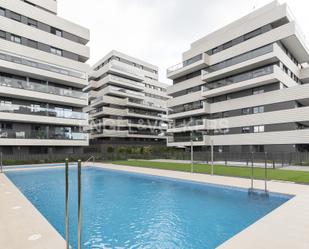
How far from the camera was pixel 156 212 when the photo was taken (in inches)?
329

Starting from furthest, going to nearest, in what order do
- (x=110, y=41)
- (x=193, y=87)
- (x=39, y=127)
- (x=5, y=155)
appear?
(x=110, y=41), (x=193, y=87), (x=39, y=127), (x=5, y=155)

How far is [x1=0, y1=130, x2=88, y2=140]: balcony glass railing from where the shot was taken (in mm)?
24305

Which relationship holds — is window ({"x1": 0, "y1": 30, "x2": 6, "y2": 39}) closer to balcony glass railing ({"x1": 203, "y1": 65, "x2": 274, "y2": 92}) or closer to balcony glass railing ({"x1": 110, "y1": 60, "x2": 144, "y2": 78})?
balcony glass railing ({"x1": 110, "y1": 60, "x2": 144, "y2": 78})

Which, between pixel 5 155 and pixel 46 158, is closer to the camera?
pixel 5 155

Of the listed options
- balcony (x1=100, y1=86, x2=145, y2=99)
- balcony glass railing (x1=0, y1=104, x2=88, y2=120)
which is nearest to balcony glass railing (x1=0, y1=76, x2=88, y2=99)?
balcony glass railing (x1=0, y1=104, x2=88, y2=120)

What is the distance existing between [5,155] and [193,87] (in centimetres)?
3027

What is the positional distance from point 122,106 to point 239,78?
87.1ft

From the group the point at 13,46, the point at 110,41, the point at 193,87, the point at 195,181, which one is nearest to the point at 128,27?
the point at 13,46

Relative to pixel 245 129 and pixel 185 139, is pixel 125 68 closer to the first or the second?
pixel 185 139

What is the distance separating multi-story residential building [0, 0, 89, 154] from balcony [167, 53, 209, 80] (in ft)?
53.7

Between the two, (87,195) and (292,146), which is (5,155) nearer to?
(87,195)

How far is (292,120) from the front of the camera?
24.7 metres

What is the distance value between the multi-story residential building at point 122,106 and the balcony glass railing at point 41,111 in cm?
1383

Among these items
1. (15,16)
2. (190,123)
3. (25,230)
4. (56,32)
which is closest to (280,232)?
(25,230)
